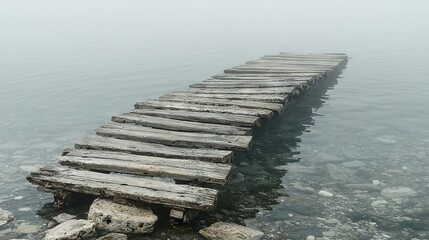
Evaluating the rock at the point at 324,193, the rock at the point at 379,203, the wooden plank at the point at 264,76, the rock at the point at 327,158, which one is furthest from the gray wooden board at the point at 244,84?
the rock at the point at 379,203

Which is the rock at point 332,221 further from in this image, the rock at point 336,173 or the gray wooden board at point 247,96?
the gray wooden board at point 247,96

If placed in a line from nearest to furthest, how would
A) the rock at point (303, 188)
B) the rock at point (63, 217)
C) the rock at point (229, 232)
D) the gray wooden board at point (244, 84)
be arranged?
the rock at point (229, 232) < the rock at point (63, 217) < the rock at point (303, 188) < the gray wooden board at point (244, 84)

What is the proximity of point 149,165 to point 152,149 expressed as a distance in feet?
2.25

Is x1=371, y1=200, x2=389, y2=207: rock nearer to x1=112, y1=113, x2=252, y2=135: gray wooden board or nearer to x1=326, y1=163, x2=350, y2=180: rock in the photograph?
x1=326, y1=163, x2=350, y2=180: rock

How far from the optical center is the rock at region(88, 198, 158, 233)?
18.1 feet

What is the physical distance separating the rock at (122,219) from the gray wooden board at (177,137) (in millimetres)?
1957

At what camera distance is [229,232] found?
5.52 meters

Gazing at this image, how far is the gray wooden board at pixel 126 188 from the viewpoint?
5512mm

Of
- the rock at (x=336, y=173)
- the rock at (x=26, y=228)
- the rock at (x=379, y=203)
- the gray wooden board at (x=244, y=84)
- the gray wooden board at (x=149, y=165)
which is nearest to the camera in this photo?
the rock at (x=26, y=228)

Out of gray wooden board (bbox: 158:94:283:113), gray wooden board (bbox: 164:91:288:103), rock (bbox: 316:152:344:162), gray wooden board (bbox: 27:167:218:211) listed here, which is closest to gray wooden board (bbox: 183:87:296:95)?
gray wooden board (bbox: 164:91:288:103)

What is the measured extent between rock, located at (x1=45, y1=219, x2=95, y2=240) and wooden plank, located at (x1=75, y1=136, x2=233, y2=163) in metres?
1.83

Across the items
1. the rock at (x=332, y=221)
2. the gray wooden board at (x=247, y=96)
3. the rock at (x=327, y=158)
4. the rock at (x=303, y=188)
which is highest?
the gray wooden board at (x=247, y=96)

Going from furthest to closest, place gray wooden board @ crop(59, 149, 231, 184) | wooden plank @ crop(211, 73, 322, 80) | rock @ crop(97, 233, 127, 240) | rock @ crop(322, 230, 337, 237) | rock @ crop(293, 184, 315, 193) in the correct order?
wooden plank @ crop(211, 73, 322, 80), rock @ crop(293, 184, 315, 193), gray wooden board @ crop(59, 149, 231, 184), rock @ crop(322, 230, 337, 237), rock @ crop(97, 233, 127, 240)

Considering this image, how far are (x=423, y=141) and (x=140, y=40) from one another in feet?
108
